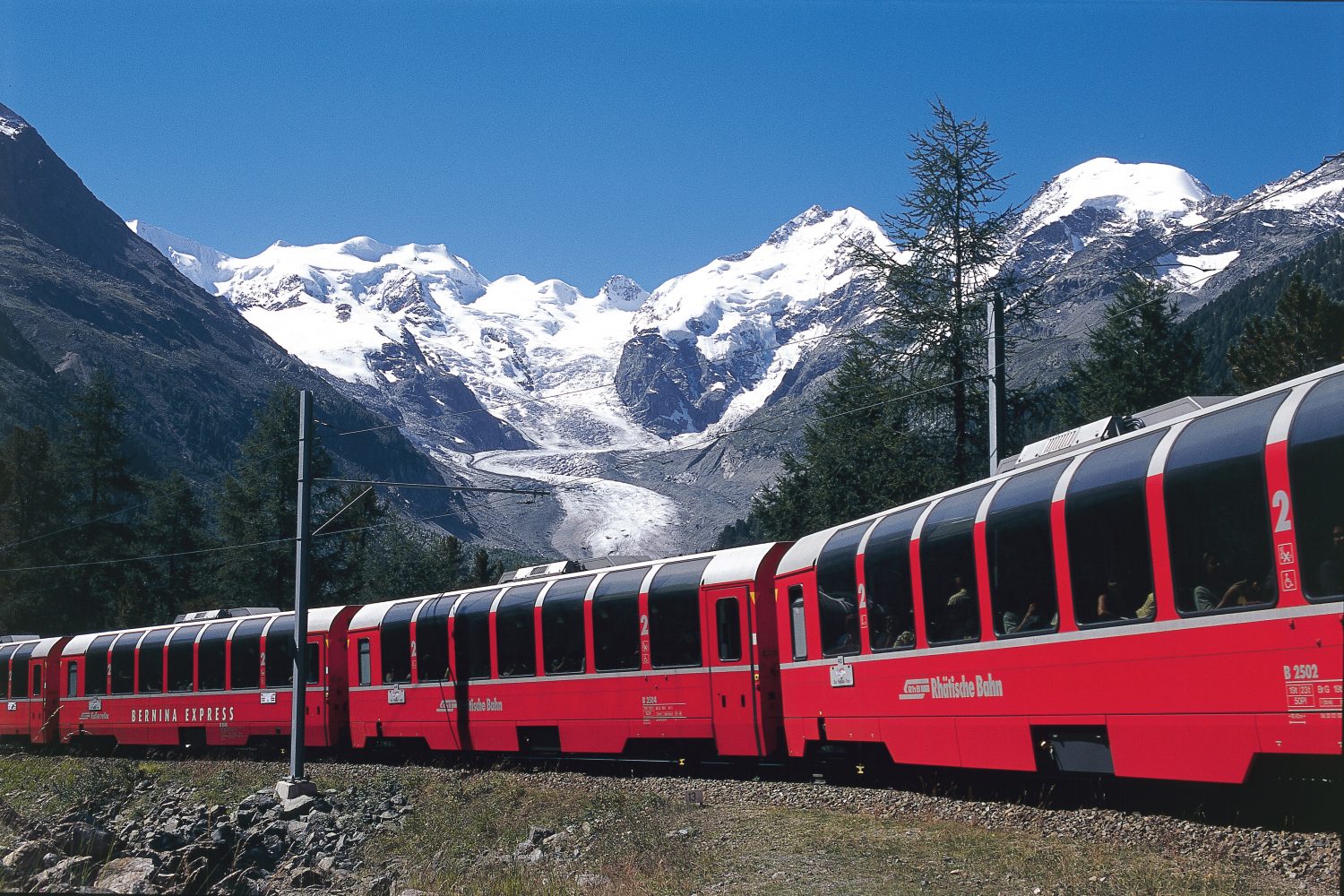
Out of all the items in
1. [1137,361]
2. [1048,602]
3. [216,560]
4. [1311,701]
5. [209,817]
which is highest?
[1137,361]

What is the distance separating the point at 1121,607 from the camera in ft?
39.0

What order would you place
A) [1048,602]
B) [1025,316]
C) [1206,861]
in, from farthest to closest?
[1025,316] → [1048,602] → [1206,861]

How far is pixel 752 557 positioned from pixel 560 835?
20.4 ft

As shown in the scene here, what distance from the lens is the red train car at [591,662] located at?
20094 mm

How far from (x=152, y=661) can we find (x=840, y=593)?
26471mm

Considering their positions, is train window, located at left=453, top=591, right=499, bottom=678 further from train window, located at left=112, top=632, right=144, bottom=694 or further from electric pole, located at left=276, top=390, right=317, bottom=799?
train window, located at left=112, top=632, right=144, bottom=694

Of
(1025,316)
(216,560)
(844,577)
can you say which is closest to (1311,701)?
(844,577)

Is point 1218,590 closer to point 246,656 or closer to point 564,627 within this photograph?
point 564,627

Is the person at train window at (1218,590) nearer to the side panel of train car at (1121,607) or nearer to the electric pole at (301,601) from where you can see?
the side panel of train car at (1121,607)

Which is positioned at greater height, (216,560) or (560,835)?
(216,560)

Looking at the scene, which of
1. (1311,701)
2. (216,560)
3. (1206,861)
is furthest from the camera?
(216,560)

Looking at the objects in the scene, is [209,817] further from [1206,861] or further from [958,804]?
[1206,861]

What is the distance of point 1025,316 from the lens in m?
30.8

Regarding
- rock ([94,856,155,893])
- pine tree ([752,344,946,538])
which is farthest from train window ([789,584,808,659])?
pine tree ([752,344,946,538])
